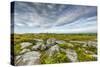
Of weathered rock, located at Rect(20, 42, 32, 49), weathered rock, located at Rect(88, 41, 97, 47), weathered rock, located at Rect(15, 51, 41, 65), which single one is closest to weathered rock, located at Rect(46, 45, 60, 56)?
weathered rock, located at Rect(15, 51, 41, 65)

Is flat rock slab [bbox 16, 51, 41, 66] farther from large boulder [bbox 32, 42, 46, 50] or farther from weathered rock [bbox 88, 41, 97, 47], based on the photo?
weathered rock [bbox 88, 41, 97, 47]

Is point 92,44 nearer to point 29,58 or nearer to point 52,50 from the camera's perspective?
point 52,50

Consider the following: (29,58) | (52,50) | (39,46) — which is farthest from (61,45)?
(29,58)

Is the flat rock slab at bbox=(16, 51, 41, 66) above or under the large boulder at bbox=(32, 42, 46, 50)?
under

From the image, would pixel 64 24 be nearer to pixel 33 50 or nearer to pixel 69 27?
pixel 69 27

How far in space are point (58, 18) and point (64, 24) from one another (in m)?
0.11

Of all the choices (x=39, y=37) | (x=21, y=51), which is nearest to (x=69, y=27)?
(x=39, y=37)

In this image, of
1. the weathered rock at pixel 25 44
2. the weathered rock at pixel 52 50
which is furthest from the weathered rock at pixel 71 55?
the weathered rock at pixel 25 44

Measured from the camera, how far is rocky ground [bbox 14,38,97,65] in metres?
2.35

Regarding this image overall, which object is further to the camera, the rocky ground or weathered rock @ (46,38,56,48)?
weathered rock @ (46,38,56,48)

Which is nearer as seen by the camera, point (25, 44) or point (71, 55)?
point (25, 44)

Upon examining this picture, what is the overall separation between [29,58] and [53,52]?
12.0 inches

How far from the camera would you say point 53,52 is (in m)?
2.47

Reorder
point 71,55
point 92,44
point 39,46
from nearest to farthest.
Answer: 1. point 39,46
2. point 71,55
3. point 92,44
